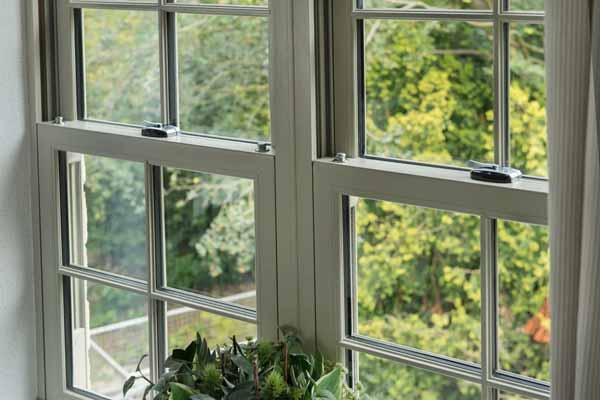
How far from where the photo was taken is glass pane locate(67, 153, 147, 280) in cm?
212

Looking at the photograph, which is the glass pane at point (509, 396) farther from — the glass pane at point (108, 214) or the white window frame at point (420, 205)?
the glass pane at point (108, 214)

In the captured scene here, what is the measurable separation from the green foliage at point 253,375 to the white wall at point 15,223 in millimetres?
652

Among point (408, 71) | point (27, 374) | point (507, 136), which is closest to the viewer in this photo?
point (507, 136)

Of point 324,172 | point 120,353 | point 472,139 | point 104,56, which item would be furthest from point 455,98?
point 120,353

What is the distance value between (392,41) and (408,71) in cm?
6

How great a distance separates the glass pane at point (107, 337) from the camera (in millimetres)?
2164

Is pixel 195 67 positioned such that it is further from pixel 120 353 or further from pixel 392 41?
pixel 120 353

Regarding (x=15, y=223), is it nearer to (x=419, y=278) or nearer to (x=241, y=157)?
(x=241, y=157)

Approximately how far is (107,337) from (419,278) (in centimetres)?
91

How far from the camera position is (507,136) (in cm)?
148

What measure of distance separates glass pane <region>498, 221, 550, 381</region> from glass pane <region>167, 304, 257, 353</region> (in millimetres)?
A: 568

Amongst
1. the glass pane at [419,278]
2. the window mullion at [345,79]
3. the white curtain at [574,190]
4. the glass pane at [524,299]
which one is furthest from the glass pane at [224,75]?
the white curtain at [574,190]

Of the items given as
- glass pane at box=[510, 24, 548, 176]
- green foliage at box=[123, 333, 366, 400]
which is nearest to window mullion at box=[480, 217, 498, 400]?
glass pane at box=[510, 24, 548, 176]

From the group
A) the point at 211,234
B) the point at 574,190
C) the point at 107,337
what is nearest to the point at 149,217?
the point at 211,234
